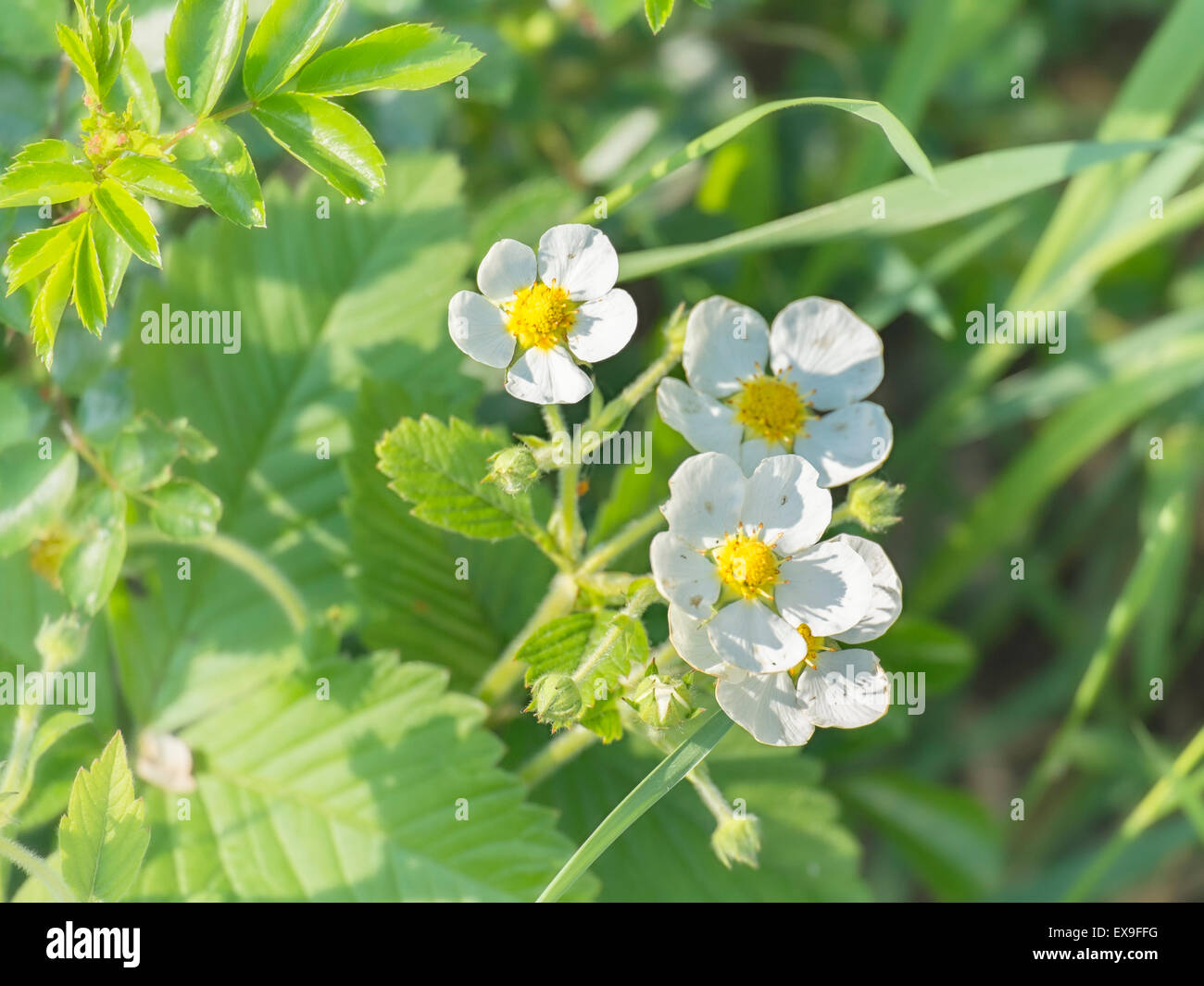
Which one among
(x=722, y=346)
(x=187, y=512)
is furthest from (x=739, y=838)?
(x=187, y=512)

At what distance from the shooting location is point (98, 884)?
1.43 m

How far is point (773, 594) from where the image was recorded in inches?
55.2

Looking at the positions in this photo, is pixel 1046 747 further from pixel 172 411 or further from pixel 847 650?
pixel 172 411

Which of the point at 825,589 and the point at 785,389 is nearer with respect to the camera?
the point at 825,589

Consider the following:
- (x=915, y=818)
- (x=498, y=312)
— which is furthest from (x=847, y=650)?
(x=915, y=818)

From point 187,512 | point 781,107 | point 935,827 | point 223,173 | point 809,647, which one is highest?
point 781,107

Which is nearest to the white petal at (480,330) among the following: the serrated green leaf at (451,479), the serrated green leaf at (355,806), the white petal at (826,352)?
the serrated green leaf at (451,479)

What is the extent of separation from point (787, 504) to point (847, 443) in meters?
0.25

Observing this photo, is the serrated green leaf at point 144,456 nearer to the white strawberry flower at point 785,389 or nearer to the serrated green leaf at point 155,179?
the serrated green leaf at point 155,179

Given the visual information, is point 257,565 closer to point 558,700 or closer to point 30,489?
point 30,489

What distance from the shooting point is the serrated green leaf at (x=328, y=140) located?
4.54 ft

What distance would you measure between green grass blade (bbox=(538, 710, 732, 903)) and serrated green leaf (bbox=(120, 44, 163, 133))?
1.06 m

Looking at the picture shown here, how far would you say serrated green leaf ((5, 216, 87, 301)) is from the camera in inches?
52.7

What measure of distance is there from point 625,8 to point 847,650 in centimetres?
119
